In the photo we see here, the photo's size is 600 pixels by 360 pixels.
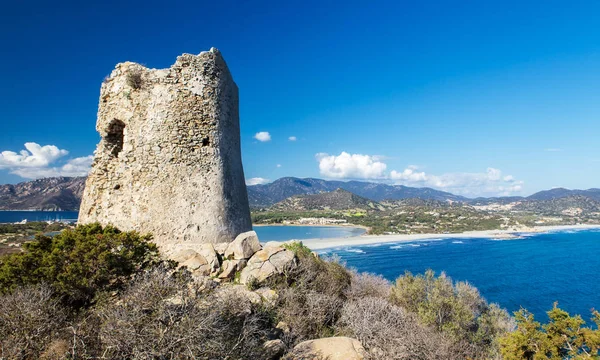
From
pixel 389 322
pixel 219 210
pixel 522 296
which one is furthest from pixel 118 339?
pixel 522 296

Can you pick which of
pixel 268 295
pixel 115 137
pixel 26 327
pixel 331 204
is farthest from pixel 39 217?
pixel 26 327

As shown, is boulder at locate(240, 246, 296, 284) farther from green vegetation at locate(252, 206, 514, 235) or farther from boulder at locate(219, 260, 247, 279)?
green vegetation at locate(252, 206, 514, 235)

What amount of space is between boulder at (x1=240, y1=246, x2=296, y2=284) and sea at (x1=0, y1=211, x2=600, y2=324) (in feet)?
78.4

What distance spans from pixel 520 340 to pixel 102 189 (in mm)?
11400

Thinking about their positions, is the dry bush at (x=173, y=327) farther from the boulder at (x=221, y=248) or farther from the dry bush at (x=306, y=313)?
the boulder at (x=221, y=248)

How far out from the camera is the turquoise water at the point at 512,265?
39656mm

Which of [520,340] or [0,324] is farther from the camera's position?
[520,340]

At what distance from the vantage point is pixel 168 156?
8.71 metres

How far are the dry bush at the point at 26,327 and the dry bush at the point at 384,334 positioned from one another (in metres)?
4.87

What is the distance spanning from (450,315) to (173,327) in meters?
16.6

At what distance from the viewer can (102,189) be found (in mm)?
9273

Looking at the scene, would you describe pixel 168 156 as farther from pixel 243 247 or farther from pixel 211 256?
pixel 243 247

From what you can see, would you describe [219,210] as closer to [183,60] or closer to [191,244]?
[191,244]

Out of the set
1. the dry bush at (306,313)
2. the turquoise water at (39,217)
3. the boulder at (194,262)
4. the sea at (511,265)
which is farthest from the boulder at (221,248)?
the turquoise water at (39,217)
